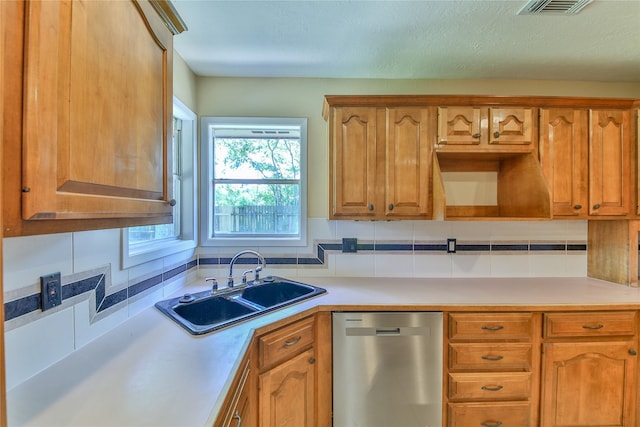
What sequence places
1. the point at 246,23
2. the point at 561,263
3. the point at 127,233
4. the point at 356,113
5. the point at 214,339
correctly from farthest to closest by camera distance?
the point at 561,263 → the point at 356,113 → the point at 246,23 → the point at 127,233 → the point at 214,339

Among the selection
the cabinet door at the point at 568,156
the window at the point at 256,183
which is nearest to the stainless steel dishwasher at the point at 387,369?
the window at the point at 256,183

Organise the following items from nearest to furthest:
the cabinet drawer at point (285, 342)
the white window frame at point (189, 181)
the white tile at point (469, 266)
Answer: the cabinet drawer at point (285, 342)
the white window frame at point (189, 181)
the white tile at point (469, 266)

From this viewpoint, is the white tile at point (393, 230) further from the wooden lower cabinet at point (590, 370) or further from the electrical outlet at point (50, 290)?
the electrical outlet at point (50, 290)

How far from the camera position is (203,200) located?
2.19 m

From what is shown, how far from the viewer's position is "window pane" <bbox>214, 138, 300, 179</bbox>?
2256mm

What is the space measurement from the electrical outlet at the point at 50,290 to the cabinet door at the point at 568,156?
2.63m

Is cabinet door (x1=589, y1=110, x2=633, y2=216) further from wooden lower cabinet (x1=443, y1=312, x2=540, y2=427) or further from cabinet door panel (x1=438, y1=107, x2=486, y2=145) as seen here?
wooden lower cabinet (x1=443, y1=312, x2=540, y2=427)

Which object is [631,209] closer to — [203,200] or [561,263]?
[561,263]

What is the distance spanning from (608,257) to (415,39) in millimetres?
2084

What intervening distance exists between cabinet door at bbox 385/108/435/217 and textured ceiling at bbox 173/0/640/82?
0.42m

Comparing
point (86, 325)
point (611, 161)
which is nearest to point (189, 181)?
point (86, 325)

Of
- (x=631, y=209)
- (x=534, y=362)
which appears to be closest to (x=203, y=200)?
(x=534, y=362)

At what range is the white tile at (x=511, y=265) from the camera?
2215mm

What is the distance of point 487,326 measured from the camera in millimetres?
1614
